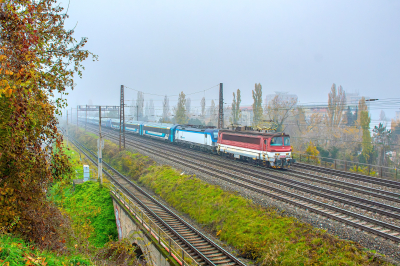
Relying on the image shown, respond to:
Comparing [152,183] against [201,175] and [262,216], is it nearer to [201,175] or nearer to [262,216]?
[201,175]

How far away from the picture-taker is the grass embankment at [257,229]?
31.2ft

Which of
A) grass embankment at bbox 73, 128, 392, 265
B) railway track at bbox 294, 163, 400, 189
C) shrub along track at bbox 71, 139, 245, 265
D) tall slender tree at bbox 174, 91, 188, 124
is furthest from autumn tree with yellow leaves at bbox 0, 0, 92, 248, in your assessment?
tall slender tree at bbox 174, 91, 188, 124

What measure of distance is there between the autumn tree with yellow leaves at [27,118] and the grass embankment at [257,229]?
7.85m

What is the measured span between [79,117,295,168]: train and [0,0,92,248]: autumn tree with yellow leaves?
17632mm

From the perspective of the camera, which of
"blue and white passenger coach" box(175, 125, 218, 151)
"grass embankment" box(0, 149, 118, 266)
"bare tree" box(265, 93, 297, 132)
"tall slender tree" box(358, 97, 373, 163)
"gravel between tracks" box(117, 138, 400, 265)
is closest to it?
"gravel between tracks" box(117, 138, 400, 265)

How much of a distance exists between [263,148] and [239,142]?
11.9ft

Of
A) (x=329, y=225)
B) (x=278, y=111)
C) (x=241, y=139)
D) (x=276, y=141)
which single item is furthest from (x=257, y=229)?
(x=278, y=111)

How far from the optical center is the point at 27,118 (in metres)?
5.82

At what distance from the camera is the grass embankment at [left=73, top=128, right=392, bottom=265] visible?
31.2 feet

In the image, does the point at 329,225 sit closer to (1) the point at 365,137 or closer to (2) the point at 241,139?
(2) the point at 241,139

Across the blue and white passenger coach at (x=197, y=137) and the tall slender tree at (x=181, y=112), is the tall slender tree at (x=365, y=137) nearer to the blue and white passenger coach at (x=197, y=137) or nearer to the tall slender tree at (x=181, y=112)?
the blue and white passenger coach at (x=197, y=137)

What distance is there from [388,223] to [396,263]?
3.20 meters

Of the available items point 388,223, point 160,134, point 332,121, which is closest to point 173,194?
point 388,223

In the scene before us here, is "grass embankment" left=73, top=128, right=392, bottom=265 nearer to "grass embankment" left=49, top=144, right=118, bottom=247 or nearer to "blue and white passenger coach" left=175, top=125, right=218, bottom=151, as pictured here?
"grass embankment" left=49, top=144, right=118, bottom=247
